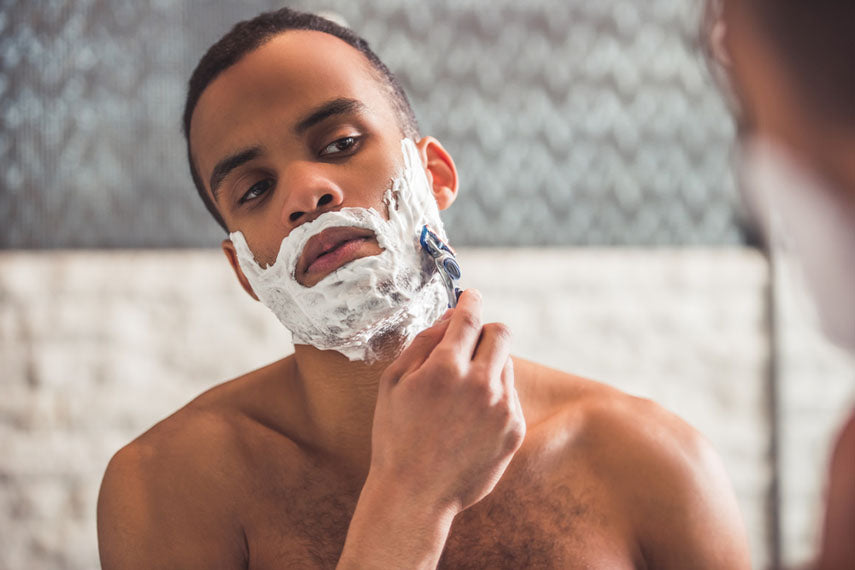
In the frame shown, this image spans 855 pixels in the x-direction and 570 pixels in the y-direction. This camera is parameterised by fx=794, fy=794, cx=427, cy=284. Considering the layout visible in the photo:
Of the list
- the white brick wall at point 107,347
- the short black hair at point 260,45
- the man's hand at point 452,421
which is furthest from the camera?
the white brick wall at point 107,347

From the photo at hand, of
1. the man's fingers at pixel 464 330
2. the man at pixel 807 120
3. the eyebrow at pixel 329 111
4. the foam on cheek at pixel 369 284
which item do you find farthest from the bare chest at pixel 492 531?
the man at pixel 807 120

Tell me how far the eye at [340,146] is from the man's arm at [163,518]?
397 millimetres

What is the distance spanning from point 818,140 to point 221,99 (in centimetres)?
72

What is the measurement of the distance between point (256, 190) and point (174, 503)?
0.38m

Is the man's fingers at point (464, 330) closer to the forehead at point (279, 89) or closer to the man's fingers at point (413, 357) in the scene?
the man's fingers at point (413, 357)

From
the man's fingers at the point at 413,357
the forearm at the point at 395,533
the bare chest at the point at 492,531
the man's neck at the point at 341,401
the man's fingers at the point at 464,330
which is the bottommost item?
the bare chest at the point at 492,531

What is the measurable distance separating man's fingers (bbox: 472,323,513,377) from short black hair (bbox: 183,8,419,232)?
0.35 meters

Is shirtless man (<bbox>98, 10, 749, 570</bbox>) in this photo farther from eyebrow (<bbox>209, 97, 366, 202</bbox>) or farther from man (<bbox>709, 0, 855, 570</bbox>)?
man (<bbox>709, 0, 855, 570</bbox>)

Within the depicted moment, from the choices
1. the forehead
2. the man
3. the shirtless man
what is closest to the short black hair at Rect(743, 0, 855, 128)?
the man

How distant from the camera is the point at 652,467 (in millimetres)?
924

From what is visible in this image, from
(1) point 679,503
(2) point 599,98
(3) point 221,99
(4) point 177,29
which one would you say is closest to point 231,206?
(3) point 221,99

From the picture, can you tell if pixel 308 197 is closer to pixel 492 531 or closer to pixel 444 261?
pixel 444 261

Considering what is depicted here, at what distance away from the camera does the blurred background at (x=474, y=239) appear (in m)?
1.42

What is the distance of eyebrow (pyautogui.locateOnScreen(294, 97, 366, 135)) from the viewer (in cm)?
86
